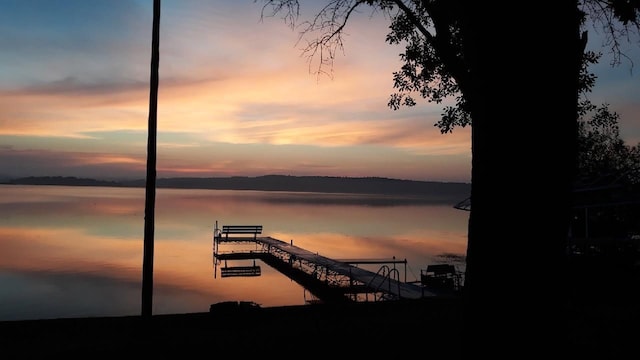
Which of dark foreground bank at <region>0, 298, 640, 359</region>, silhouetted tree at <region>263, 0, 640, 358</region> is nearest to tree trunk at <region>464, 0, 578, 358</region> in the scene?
silhouetted tree at <region>263, 0, 640, 358</region>

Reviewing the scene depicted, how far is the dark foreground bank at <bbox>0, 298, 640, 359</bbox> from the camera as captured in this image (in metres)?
6.87

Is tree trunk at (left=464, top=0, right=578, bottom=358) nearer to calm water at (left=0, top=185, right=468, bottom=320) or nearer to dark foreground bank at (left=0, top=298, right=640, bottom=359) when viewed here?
dark foreground bank at (left=0, top=298, right=640, bottom=359)

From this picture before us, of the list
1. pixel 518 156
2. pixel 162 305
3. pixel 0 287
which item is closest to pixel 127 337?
pixel 518 156

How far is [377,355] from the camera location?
684 centimetres

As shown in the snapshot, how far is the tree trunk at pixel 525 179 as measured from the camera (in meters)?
3.58

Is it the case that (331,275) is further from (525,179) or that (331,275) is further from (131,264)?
(525,179)

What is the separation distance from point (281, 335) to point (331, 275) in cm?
2009

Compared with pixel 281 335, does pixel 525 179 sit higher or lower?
higher

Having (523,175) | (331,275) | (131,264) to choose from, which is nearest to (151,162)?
(523,175)

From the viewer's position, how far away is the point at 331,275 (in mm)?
27641

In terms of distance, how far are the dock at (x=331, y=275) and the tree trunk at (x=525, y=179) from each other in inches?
497

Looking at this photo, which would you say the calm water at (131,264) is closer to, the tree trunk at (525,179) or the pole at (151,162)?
the pole at (151,162)

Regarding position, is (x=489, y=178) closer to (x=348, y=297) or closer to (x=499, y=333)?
(x=499, y=333)

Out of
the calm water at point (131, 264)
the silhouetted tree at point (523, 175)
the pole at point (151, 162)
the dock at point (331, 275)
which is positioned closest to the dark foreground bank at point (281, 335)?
the pole at point (151, 162)
